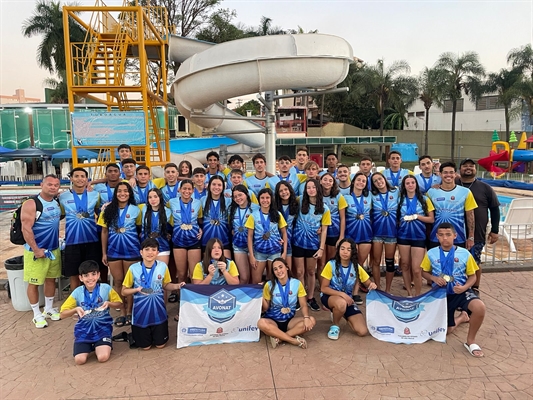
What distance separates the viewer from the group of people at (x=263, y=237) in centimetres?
462

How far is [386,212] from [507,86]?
125 ft

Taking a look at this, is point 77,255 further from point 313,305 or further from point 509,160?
point 509,160

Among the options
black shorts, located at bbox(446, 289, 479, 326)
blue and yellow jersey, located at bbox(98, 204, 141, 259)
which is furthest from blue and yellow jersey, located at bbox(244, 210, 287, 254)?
black shorts, located at bbox(446, 289, 479, 326)

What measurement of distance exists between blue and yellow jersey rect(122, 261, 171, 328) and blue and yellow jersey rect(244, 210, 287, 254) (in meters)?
1.27

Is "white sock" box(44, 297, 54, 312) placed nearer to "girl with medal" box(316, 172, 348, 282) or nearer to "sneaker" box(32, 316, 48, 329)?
"sneaker" box(32, 316, 48, 329)

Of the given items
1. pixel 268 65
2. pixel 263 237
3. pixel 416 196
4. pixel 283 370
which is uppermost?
pixel 268 65

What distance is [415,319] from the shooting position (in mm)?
4609

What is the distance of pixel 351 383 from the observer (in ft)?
12.4

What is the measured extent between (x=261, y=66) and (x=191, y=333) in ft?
18.9

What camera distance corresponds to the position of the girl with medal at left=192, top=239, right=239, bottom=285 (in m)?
4.79

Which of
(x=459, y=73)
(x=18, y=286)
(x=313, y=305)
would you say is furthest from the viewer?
(x=459, y=73)

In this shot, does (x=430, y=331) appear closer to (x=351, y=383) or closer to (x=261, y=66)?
(x=351, y=383)

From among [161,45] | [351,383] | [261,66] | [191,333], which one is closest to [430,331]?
[351,383]

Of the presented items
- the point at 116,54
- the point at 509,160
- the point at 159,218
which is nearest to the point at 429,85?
the point at 509,160
